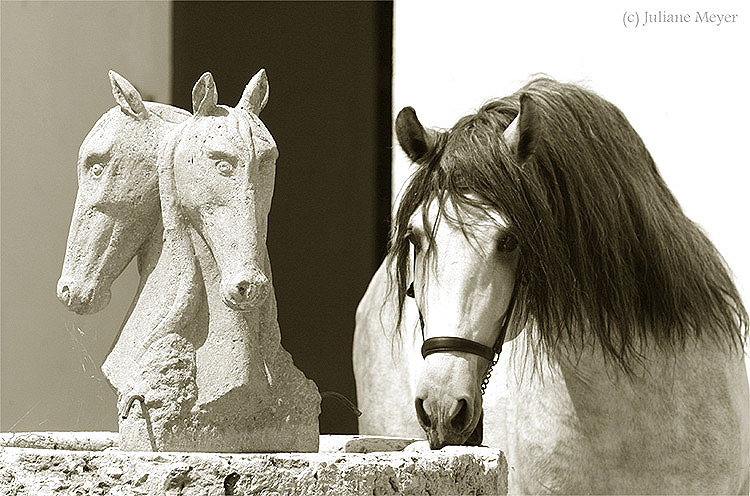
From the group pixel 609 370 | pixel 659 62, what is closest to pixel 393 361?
pixel 609 370

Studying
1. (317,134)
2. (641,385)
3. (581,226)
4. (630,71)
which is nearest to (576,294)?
(581,226)

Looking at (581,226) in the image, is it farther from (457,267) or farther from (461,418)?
(461,418)

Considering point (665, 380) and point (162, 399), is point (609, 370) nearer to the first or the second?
point (665, 380)

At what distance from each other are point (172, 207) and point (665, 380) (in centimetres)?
111

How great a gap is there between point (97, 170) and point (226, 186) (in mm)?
268

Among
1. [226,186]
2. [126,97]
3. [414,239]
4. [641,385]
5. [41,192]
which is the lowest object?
[641,385]

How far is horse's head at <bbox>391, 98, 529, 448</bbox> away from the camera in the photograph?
2.08 meters

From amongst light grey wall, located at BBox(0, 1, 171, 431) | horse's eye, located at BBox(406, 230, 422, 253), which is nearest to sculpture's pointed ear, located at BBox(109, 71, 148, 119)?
horse's eye, located at BBox(406, 230, 422, 253)

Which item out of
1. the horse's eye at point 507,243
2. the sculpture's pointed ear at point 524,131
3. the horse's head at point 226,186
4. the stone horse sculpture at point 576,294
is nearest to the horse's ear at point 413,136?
the stone horse sculpture at point 576,294

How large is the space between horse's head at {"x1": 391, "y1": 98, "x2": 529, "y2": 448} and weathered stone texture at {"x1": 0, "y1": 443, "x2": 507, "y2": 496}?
358mm

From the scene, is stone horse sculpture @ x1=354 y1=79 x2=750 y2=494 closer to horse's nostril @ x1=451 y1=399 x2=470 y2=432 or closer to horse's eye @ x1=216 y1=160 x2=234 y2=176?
horse's nostril @ x1=451 y1=399 x2=470 y2=432

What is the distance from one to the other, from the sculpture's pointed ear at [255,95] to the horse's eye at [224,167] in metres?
0.18

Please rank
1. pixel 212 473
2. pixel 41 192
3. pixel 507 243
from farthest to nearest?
pixel 41 192
pixel 507 243
pixel 212 473

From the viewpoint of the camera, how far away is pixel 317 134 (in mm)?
4852
